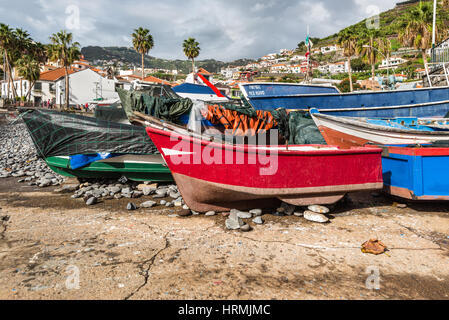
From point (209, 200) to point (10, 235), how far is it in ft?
10.1

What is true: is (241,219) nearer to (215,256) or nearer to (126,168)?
(215,256)

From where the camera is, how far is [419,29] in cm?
2445

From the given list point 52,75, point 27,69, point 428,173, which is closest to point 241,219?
point 428,173

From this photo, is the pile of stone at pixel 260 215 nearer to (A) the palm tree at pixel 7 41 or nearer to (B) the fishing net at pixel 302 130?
(B) the fishing net at pixel 302 130

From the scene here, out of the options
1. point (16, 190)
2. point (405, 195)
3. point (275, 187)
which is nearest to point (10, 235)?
point (16, 190)

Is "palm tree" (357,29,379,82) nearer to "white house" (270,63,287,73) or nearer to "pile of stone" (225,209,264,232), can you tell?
"pile of stone" (225,209,264,232)

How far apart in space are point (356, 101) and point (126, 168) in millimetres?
7930

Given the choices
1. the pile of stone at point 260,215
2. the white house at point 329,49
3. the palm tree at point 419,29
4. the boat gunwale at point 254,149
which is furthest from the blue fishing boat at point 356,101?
the white house at point 329,49

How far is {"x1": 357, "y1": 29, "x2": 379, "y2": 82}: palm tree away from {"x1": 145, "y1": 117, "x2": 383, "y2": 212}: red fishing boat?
34071mm

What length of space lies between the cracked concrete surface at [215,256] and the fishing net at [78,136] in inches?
84.5

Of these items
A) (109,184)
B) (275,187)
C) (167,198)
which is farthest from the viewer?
(109,184)

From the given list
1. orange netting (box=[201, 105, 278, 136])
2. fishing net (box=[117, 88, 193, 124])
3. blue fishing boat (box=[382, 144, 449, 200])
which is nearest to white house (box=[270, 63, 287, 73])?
orange netting (box=[201, 105, 278, 136])

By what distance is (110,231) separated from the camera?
418 centimetres
